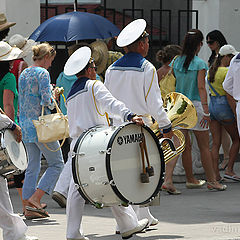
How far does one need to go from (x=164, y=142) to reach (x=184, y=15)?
376 inches

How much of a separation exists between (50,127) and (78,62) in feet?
4.73

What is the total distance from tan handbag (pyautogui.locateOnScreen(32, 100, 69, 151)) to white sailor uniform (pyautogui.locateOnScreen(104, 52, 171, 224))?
41.2 inches

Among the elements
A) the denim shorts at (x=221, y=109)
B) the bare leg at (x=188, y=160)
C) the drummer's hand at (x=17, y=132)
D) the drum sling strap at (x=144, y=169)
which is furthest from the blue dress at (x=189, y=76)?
the drummer's hand at (x=17, y=132)

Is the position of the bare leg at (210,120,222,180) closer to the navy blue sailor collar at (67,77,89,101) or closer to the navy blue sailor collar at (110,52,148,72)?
the navy blue sailor collar at (110,52,148,72)

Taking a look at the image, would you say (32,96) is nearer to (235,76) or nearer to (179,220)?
(179,220)

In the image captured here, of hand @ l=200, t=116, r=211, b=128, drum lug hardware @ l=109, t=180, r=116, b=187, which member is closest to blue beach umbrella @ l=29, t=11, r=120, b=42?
hand @ l=200, t=116, r=211, b=128

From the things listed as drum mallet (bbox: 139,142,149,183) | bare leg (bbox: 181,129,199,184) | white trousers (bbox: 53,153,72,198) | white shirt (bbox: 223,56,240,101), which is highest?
white shirt (bbox: 223,56,240,101)

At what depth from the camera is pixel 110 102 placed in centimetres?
683

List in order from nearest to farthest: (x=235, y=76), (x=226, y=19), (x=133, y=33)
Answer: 1. (x=133, y=33)
2. (x=235, y=76)
3. (x=226, y=19)

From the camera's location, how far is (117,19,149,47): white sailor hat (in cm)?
762

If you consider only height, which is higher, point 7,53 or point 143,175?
point 7,53

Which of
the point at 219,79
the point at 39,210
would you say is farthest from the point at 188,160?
the point at 39,210

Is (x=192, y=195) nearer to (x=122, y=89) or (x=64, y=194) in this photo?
(x=64, y=194)

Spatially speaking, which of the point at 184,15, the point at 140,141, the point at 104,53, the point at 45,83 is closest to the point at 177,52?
the point at 104,53
